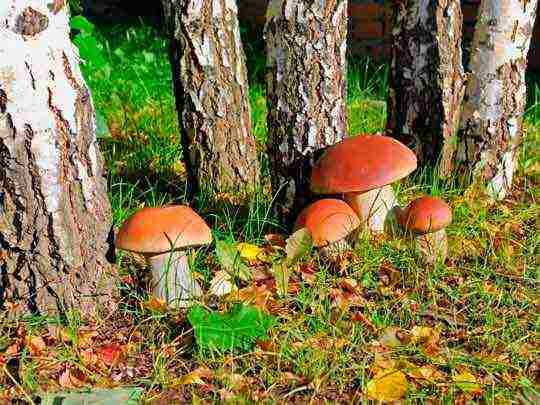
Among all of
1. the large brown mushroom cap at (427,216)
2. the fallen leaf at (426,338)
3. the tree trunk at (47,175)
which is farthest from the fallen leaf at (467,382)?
the tree trunk at (47,175)

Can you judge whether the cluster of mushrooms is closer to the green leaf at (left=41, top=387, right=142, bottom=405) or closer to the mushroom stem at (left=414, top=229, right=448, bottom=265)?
the mushroom stem at (left=414, top=229, right=448, bottom=265)

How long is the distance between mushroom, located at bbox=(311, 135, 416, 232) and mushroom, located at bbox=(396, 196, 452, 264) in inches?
4.2

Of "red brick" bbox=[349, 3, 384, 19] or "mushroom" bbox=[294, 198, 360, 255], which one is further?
"red brick" bbox=[349, 3, 384, 19]

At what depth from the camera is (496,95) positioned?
3947 millimetres

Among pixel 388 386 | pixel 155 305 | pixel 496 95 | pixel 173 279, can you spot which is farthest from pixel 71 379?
pixel 496 95

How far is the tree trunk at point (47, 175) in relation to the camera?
8.49 ft

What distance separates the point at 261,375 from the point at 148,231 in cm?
64

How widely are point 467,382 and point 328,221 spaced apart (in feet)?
2.83

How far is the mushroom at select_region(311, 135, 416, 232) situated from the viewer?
3094mm

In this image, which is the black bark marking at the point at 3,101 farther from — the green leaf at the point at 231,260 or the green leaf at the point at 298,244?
the green leaf at the point at 298,244

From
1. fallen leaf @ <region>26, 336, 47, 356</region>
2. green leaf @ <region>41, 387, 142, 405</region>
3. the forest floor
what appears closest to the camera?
green leaf @ <region>41, 387, 142, 405</region>

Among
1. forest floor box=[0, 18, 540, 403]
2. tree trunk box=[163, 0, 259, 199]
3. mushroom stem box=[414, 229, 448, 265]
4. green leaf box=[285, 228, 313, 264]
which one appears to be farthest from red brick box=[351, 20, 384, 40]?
green leaf box=[285, 228, 313, 264]

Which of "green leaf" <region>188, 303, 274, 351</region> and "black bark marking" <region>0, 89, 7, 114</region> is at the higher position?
"black bark marking" <region>0, 89, 7, 114</region>

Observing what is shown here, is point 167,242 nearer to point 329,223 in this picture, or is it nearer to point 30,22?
point 329,223
